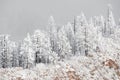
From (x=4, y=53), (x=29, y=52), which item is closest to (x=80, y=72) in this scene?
(x=29, y=52)

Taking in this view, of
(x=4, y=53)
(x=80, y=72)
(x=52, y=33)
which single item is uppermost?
(x=52, y=33)

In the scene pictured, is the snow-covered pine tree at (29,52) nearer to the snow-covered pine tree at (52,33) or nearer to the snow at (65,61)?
the snow at (65,61)

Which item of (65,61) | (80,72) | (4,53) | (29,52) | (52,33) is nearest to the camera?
(80,72)

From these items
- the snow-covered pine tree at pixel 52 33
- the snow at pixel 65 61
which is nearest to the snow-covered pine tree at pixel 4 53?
the snow at pixel 65 61

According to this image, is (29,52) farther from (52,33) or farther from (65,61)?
(52,33)

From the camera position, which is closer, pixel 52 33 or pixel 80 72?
pixel 80 72

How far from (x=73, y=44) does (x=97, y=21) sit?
43.6 m

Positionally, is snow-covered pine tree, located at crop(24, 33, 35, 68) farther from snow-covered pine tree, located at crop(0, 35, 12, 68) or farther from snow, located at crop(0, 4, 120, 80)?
snow-covered pine tree, located at crop(0, 35, 12, 68)

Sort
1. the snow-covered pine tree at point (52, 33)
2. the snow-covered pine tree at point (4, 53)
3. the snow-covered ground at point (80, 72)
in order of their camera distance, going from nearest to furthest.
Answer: the snow-covered ground at point (80, 72) → the snow-covered pine tree at point (4, 53) → the snow-covered pine tree at point (52, 33)

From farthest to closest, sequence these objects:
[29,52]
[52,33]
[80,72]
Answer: [52,33]
[29,52]
[80,72]

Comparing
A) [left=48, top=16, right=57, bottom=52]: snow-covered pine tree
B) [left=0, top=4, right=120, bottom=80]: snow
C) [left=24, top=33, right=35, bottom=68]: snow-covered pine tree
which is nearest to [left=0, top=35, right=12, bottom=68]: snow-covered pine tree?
[left=0, top=4, right=120, bottom=80]: snow

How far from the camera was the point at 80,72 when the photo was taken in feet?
177

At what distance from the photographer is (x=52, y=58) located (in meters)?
83.2

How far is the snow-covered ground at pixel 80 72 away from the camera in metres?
51.5
